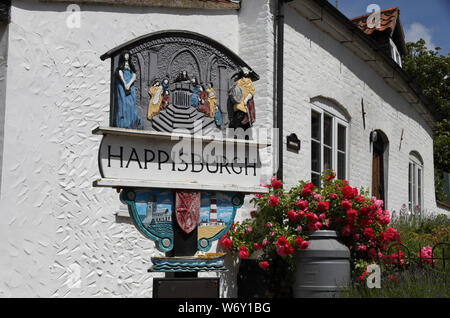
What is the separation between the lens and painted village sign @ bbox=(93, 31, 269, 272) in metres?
4.21

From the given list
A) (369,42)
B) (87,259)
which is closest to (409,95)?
(369,42)

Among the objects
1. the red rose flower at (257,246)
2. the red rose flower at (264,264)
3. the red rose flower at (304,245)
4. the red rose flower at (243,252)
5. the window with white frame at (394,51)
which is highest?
the window with white frame at (394,51)

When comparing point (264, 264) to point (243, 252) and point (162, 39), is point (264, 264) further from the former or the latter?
point (162, 39)

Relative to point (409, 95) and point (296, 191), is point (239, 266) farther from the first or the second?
point (409, 95)

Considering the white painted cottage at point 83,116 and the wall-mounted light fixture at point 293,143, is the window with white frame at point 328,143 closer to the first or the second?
the white painted cottage at point 83,116

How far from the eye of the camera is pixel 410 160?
44.7 ft

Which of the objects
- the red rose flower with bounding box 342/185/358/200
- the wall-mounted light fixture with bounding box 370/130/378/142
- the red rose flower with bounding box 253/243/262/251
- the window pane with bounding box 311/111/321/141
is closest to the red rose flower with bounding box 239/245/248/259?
the red rose flower with bounding box 253/243/262/251

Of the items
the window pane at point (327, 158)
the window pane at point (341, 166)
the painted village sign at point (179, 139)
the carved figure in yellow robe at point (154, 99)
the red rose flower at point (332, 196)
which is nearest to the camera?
the painted village sign at point (179, 139)

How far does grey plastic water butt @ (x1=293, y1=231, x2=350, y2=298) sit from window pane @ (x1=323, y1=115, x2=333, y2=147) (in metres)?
3.33

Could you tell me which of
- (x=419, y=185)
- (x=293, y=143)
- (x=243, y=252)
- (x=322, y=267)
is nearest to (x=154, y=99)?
(x=243, y=252)

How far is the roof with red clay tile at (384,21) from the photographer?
42.5 ft

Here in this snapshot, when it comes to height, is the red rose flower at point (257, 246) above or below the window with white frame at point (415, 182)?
below

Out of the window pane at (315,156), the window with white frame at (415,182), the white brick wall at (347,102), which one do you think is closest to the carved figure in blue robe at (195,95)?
the white brick wall at (347,102)

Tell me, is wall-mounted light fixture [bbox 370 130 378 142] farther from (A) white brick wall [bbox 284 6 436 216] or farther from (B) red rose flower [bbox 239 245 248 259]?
(B) red rose flower [bbox 239 245 248 259]
